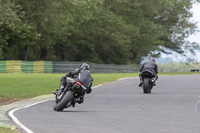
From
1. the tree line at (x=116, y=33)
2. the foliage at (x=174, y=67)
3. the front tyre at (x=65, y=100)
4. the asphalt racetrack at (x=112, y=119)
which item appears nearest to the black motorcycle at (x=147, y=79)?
the asphalt racetrack at (x=112, y=119)

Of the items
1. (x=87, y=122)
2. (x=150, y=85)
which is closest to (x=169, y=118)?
(x=87, y=122)

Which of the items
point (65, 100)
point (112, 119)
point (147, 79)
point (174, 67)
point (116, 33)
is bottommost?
point (174, 67)

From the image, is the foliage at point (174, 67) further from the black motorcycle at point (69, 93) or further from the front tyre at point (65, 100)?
the front tyre at point (65, 100)

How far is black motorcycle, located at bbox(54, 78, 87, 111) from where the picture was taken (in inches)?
579

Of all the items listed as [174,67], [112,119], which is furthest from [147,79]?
[174,67]

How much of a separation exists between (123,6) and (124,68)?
7.44m

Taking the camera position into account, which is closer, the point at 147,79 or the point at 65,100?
the point at 65,100

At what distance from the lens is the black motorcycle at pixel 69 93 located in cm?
1470

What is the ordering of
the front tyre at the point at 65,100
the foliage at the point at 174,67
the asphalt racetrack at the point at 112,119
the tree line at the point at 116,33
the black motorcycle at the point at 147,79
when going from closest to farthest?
the asphalt racetrack at the point at 112,119, the front tyre at the point at 65,100, the black motorcycle at the point at 147,79, the tree line at the point at 116,33, the foliage at the point at 174,67

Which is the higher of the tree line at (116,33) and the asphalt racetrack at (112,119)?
the tree line at (116,33)

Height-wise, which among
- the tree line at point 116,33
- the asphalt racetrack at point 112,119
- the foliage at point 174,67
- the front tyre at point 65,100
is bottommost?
the foliage at point 174,67

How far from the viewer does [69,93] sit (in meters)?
14.8

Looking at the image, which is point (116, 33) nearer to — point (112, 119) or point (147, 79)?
point (147, 79)

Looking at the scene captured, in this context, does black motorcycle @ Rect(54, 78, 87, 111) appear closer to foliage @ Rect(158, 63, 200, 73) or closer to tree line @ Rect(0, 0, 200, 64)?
tree line @ Rect(0, 0, 200, 64)
